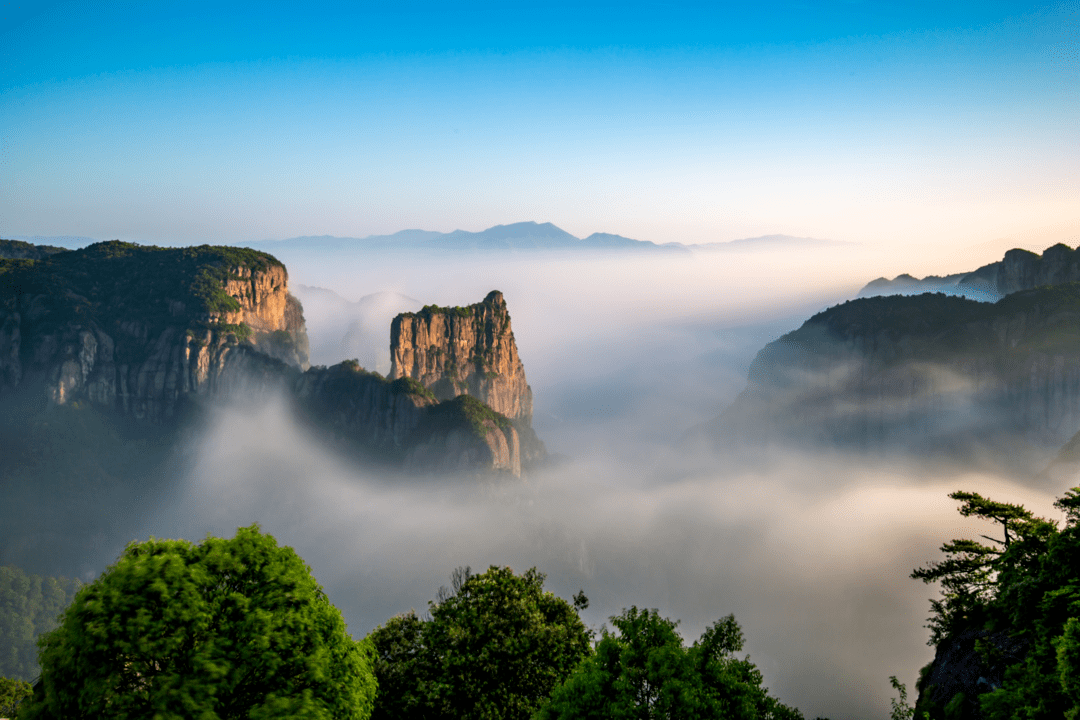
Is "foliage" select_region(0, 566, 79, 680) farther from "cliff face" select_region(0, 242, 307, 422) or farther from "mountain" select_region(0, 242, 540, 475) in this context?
"cliff face" select_region(0, 242, 307, 422)

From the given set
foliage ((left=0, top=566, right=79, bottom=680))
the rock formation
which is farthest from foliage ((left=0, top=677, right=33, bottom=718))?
foliage ((left=0, top=566, right=79, bottom=680))

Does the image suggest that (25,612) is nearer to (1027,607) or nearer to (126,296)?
(126,296)

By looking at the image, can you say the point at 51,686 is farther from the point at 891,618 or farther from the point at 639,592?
the point at 639,592

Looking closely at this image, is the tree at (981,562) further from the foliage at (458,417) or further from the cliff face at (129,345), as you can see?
the cliff face at (129,345)

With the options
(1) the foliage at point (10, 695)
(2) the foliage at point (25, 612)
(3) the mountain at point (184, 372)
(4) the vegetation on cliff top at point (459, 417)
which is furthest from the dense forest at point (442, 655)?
(3) the mountain at point (184, 372)

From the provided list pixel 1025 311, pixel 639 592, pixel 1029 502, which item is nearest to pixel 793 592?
pixel 639 592

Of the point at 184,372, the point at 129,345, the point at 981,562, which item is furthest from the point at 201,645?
the point at 129,345
